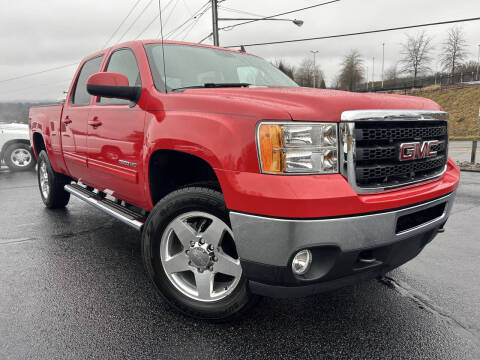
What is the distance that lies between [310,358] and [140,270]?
175 centimetres

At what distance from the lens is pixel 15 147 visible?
10047 mm

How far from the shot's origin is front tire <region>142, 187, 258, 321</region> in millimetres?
2199

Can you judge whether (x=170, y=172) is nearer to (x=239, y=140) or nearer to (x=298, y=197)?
(x=239, y=140)

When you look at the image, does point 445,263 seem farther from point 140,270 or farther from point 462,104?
point 462,104

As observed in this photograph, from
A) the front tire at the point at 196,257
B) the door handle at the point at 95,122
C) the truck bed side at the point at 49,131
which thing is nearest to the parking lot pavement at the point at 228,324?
the front tire at the point at 196,257

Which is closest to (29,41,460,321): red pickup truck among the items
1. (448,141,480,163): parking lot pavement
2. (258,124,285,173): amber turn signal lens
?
(258,124,285,173): amber turn signal lens

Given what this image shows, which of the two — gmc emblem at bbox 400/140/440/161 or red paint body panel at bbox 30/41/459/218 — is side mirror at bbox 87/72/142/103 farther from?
gmc emblem at bbox 400/140/440/161

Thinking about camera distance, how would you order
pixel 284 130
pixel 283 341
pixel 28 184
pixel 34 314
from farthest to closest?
1. pixel 28 184
2. pixel 34 314
3. pixel 283 341
4. pixel 284 130

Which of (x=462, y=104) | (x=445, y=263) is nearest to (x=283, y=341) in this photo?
(x=445, y=263)

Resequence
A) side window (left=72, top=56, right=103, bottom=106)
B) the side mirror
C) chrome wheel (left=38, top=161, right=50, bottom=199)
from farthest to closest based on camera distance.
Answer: chrome wheel (left=38, top=161, right=50, bottom=199)
side window (left=72, top=56, right=103, bottom=106)
the side mirror

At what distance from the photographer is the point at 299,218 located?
5.83 ft

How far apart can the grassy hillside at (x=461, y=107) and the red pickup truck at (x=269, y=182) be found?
91.2ft

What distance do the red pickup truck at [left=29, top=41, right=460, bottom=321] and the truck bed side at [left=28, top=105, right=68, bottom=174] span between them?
188 cm

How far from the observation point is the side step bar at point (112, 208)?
2.88 m
